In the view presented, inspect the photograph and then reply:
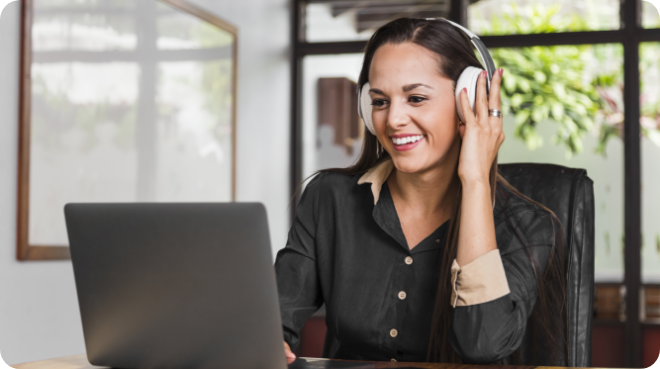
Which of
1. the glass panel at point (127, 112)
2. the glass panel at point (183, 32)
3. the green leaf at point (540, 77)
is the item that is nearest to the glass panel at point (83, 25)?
the glass panel at point (127, 112)

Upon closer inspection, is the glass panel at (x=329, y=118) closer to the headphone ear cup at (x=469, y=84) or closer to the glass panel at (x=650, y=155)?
the glass panel at (x=650, y=155)

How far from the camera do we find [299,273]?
136 centimetres

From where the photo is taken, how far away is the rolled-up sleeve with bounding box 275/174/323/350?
1305 mm

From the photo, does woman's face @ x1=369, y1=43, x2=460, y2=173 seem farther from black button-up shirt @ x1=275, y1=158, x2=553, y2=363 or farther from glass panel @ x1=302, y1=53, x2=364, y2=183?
glass panel @ x1=302, y1=53, x2=364, y2=183

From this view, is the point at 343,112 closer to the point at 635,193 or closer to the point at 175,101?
the point at 175,101

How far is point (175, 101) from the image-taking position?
2818mm

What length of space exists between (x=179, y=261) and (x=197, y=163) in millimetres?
2202

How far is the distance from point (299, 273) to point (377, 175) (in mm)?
264

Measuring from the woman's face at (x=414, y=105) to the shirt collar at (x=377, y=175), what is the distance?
0.11 metres

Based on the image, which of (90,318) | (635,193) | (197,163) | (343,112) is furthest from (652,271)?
(90,318)

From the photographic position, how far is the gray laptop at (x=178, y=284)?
80 cm

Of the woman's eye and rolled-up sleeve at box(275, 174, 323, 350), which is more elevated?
the woman's eye

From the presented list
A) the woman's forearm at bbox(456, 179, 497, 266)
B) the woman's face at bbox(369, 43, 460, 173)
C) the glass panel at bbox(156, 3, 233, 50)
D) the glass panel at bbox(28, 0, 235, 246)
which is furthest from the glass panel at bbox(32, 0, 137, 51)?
the woman's forearm at bbox(456, 179, 497, 266)

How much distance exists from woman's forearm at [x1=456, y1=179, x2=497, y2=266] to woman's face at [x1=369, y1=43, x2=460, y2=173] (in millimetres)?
131
